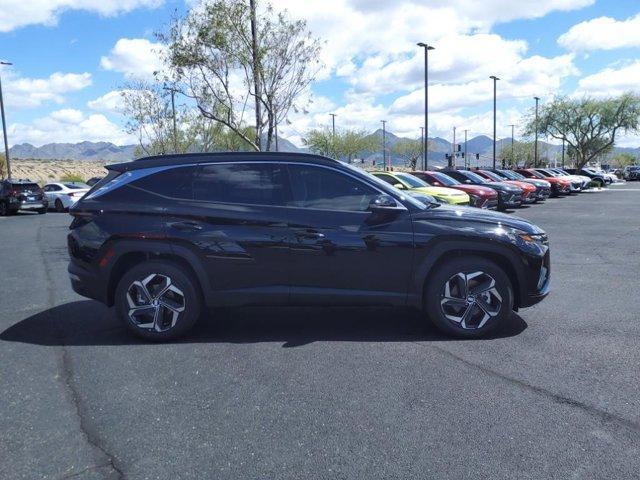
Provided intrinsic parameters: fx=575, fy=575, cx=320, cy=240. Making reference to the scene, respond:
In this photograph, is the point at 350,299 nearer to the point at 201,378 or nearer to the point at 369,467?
the point at 201,378

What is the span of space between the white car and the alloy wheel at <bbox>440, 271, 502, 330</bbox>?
2511cm

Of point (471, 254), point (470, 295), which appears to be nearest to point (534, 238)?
point (471, 254)

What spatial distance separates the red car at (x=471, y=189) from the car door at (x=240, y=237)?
44.2 ft

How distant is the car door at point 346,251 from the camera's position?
5.18 meters

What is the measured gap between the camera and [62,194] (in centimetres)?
2758

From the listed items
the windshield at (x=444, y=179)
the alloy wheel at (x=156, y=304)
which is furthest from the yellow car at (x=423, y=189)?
the alloy wheel at (x=156, y=304)

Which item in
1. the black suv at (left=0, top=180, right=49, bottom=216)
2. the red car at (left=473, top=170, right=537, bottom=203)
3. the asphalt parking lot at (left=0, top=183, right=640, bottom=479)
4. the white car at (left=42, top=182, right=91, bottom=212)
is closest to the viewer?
the asphalt parking lot at (left=0, top=183, right=640, bottom=479)

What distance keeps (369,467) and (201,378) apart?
5.85ft

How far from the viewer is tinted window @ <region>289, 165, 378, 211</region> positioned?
5.29m

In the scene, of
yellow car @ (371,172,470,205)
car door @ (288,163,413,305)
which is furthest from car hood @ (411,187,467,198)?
car door @ (288,163,413,305)

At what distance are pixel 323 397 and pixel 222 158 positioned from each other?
257 cm

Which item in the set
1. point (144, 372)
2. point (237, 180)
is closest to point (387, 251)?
point (237, 180)

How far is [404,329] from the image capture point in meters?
5.67

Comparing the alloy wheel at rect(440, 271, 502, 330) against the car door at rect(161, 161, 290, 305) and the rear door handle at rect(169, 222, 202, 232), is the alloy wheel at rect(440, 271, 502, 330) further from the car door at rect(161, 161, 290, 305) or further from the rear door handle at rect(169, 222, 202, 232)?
the rear door handle at rect(169, 222, 202, 232)
